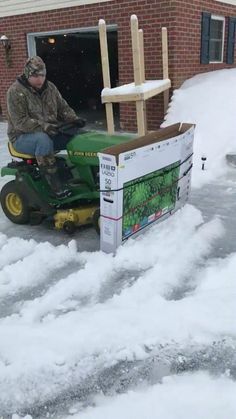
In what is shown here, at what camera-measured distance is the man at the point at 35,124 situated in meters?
4.09

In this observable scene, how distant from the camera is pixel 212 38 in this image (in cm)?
943

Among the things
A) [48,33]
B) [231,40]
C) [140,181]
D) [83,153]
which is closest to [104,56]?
[83,153]

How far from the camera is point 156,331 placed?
8.79ft

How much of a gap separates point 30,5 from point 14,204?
6.76 meters

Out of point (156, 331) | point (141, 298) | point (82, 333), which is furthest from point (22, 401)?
point (141, 298)

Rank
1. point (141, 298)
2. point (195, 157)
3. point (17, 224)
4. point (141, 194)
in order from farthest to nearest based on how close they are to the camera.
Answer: point (195, 157) → point (17, 224) → point (141, 194) → point (141, 298)

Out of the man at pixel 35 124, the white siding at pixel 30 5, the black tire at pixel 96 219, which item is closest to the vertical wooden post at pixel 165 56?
the white siding at pixel 30 5

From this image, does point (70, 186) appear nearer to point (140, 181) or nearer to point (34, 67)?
point (140, 181)

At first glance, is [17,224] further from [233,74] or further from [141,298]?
[233,74]

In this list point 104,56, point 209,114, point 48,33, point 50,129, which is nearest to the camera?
point 50,129

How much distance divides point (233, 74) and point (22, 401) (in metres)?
8.01

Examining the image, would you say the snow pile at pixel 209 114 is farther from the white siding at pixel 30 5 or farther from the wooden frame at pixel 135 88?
the white siding at pixel 30 5

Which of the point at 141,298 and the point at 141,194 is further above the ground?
the point at 141,194

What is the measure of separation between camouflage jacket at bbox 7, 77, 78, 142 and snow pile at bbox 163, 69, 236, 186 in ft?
7.55
